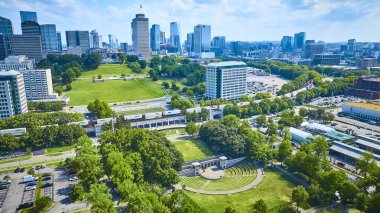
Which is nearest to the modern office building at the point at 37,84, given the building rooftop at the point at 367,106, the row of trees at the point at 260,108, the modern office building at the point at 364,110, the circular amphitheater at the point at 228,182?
the row of trees at the point at 260,108

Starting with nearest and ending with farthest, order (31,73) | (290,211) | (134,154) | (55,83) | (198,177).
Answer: (290,211) → (134,154) → (198,177) → (31,73) → (55,83)

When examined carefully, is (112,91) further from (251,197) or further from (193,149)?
(251,197)

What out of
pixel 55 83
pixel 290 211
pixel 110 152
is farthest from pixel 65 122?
pixel 290 211

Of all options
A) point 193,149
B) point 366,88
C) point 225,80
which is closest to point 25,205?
point 193,149

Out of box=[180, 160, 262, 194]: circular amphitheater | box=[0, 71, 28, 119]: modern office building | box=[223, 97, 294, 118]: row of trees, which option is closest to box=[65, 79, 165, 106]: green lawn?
box=[0, 71, 28, 119]: modern office building

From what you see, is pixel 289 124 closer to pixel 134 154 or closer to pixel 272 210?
pixel 272 210
